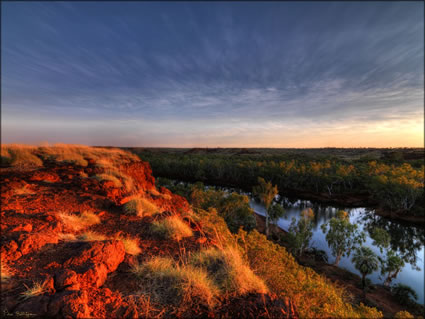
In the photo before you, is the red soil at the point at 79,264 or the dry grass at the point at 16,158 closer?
the red soil at the point at 79,264

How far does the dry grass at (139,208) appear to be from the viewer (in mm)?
6781

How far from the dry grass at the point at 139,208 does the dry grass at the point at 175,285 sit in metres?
3.35

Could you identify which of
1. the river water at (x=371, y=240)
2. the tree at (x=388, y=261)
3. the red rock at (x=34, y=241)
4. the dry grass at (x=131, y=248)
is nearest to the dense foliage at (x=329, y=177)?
the river water at (x=371, y=240)

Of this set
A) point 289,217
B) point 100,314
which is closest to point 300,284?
point 100,314

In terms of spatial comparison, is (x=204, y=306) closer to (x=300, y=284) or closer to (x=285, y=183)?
(x=300, y=284)

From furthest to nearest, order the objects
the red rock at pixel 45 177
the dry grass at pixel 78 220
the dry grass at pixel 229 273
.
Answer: the red rock at pixel 45 177
the dry grass at pixel 78 220
the dry grass at pixel 229 273

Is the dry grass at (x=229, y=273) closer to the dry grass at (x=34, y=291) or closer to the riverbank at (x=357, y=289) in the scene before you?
the dry grass at (x=34, y=291)

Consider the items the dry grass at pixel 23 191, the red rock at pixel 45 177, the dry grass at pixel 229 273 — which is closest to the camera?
the dry grass at pixel 229 273

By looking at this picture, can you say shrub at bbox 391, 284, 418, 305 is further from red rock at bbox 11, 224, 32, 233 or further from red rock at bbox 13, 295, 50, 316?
red rock at bbox 11, 224, 32, 233

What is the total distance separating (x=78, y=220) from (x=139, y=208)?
1.85 metres

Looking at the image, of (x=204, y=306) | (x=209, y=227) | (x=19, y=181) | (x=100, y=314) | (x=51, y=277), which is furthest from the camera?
(x=19, y=181)

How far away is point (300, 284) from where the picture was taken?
200 inches

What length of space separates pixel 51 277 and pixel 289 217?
4066 cm

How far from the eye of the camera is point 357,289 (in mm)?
19281
